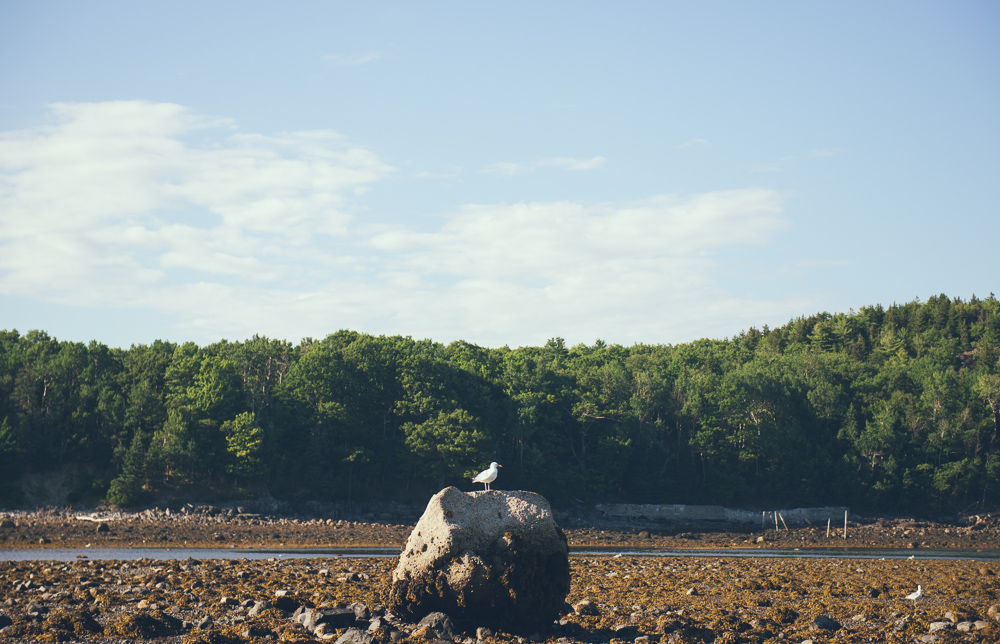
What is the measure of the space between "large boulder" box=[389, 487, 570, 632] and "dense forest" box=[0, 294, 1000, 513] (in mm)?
52691

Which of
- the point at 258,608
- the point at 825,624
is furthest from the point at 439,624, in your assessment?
the point at 825,624

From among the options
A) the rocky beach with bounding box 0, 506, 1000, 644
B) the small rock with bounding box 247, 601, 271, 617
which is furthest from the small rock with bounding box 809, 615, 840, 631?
the small rock with bounding box 247, 601, 271, 617

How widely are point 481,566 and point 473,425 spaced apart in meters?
55.9

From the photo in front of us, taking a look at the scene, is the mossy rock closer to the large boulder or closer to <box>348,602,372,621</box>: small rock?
<box>348,602,372,621</box>: small rock

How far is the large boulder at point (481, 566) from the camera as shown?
55.1 ft

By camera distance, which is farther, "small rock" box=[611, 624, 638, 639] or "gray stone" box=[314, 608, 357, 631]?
"small rock" box=[611, 624, 638, 639]

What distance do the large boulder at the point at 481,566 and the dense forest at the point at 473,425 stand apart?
52.7 metres

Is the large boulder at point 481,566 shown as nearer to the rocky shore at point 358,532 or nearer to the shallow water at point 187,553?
the shallow water at point 187,553

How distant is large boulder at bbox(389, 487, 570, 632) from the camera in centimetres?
1680

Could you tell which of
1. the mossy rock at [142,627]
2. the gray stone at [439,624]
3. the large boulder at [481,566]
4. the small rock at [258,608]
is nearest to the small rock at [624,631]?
the large boulder at [481,566]

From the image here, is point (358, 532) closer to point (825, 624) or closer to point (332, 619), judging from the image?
point (332, 619)

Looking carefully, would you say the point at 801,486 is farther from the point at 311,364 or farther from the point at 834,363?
the point at 311,364

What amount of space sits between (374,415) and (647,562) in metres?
44.9

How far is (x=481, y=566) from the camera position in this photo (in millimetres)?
16688
